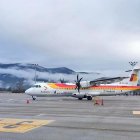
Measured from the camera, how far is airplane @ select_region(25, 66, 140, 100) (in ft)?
186

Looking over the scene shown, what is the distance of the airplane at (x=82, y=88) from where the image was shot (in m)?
56.8

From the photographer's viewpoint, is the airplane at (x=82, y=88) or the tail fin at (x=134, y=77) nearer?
the airplane at (x=82, y=88)

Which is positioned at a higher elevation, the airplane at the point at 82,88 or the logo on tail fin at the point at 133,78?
the logo on tail fin at the point at 133,78

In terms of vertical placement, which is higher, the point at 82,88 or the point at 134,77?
the point at 134,77

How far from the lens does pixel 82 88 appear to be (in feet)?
195

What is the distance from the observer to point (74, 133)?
1407 cm

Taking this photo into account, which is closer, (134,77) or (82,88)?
(82,88)

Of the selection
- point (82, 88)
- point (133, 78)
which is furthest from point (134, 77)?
point (82, 88)

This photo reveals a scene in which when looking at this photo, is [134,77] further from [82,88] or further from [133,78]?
[82,88]

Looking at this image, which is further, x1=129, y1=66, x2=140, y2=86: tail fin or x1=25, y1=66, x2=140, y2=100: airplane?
x1=129, y1=66, x2=140, y2=86: tail fin

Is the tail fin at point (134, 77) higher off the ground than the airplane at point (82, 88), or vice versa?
the tail fin at point (134, 77)

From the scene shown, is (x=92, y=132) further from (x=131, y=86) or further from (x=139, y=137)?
(x=131, y=86)

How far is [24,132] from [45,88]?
42.5 m

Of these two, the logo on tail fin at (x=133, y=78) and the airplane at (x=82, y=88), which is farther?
the logo on tail fin at (x=133, y=78)
